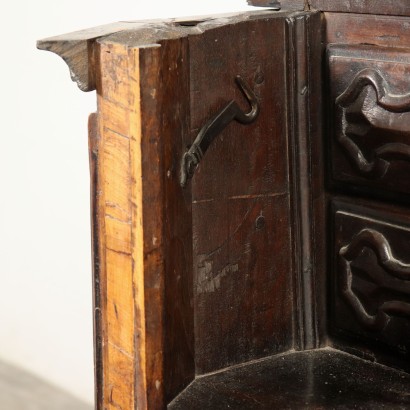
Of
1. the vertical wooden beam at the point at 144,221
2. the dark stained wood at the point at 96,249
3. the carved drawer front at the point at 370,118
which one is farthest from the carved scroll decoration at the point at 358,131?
the dark stained wood at the point at 96,249

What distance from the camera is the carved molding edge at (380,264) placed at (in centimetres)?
168

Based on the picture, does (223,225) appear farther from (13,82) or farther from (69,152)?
(13,82)

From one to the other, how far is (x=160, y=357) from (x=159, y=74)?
1.28 ft

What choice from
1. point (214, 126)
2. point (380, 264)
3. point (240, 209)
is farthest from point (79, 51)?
point (380, 264)

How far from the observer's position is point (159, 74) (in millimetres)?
1550

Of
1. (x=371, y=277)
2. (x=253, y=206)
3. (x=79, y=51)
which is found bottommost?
(x=371, y=277)

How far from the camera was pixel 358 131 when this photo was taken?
66.6 inches

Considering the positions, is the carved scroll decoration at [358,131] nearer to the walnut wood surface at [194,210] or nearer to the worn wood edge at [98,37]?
the walnut wood surface at [194,210]

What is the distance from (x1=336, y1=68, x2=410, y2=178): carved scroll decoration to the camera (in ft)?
5.34

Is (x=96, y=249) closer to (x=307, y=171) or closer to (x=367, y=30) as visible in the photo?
(x=307, y=171)

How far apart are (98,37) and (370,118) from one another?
40 cm

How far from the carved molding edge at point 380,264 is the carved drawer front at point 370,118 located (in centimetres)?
7

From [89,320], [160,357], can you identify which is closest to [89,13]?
[89,320]

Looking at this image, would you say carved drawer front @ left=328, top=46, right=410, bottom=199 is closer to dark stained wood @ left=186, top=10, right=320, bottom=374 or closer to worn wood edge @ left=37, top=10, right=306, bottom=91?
dark stained wood @ left=186, top=10, right=320, bottom=374
